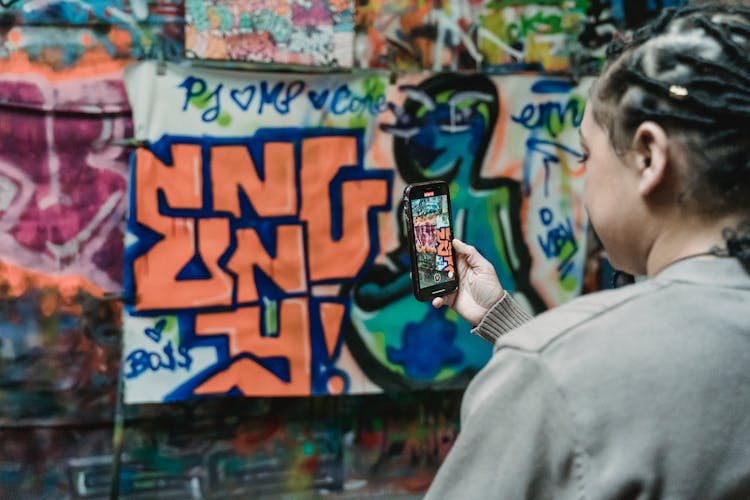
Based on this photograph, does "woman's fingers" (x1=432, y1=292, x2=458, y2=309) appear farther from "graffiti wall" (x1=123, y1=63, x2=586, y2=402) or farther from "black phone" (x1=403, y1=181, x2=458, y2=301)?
"graffiti wall" (x1=123, y1=63, x2=586, y2=402)

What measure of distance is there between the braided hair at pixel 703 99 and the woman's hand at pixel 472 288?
0.92m

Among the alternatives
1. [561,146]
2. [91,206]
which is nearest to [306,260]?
[91,206]

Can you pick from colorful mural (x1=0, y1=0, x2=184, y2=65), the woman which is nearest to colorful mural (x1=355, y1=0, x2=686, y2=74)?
colorful mural (x1=0, y1=0, x2=184, y2=65)

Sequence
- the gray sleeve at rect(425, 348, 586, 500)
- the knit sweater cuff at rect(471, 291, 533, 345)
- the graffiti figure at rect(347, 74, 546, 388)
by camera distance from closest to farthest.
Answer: the gray sleeve at rect(425, 348, 586, 500) < the knit sweater cuff at rect(471, 291, 533, 345) < the graffiti figure at rect(347, 74, 546, 388)

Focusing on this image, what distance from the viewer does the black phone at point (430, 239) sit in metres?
2.10

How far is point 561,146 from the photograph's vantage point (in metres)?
4.39

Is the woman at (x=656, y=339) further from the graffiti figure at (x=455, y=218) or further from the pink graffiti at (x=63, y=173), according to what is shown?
the pink graffiti at (x=63, y=173)

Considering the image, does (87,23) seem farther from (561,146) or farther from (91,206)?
(561,146)

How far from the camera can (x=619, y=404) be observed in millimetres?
936

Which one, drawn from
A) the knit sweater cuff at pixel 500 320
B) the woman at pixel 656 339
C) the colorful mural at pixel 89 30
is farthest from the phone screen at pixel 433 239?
the colorful mural at pixel 89 30

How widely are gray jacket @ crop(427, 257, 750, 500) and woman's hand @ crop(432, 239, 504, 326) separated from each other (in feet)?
3.16

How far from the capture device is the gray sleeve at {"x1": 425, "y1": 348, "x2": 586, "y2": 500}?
929 millimetres

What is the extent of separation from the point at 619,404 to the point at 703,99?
37cm

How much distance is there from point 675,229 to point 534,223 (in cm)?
331
